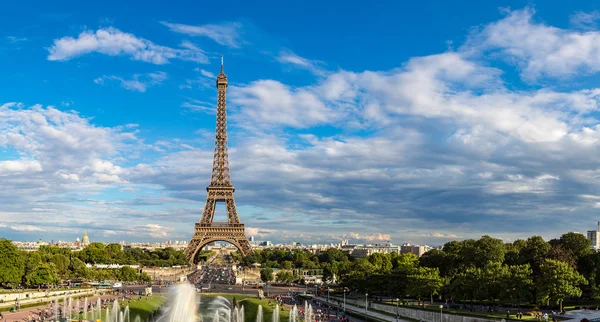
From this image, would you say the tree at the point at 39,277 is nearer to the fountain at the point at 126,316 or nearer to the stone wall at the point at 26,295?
the stone wall at the point at 26,295

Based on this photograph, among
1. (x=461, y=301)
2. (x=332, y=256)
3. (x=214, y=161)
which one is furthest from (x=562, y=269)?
(x=332, y=256)

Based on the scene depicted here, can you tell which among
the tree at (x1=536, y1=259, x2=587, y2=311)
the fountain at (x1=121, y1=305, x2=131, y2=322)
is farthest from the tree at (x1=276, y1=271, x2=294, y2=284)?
the tree at (x1=536, y1=259, x2=587, y2=311)

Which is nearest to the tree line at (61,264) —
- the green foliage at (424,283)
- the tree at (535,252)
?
the green foliage at (424,283)

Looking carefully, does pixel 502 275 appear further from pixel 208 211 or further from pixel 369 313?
pixel 208 211

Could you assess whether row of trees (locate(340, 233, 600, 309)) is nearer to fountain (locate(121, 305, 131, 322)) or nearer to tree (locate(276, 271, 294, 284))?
fountain (locate(121, 305, 131, 322))

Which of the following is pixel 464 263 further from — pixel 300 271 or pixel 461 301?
pixel 300 271

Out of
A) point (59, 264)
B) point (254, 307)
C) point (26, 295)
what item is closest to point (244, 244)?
point (59, 264)
